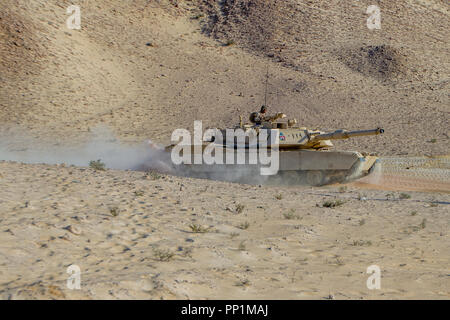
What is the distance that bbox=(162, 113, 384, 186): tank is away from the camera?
599 inches

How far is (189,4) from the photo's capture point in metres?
42.1

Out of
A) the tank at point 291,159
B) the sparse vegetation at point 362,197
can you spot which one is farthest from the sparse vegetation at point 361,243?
the tank at point 291,159

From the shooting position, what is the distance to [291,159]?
50.5 ft

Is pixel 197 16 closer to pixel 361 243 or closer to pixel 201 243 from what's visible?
pixel 361 243

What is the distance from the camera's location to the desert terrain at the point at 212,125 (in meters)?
5.52

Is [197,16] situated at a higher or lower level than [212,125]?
higher

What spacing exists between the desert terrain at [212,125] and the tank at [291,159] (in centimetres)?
66

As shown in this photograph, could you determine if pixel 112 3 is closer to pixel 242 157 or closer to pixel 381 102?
pixel 381 102

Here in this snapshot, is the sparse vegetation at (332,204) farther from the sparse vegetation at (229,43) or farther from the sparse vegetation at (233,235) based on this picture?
the sparse vegetation at (229,43)

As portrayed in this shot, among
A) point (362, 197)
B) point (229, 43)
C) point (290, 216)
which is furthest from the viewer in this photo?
point (229, 43)

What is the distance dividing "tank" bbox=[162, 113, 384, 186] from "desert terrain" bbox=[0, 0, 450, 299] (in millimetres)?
656

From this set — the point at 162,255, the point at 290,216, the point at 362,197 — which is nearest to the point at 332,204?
the point at 290,216

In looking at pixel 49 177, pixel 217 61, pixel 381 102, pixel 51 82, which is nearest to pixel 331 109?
pixel 381 102

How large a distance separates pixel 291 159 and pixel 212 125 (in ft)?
44.3
